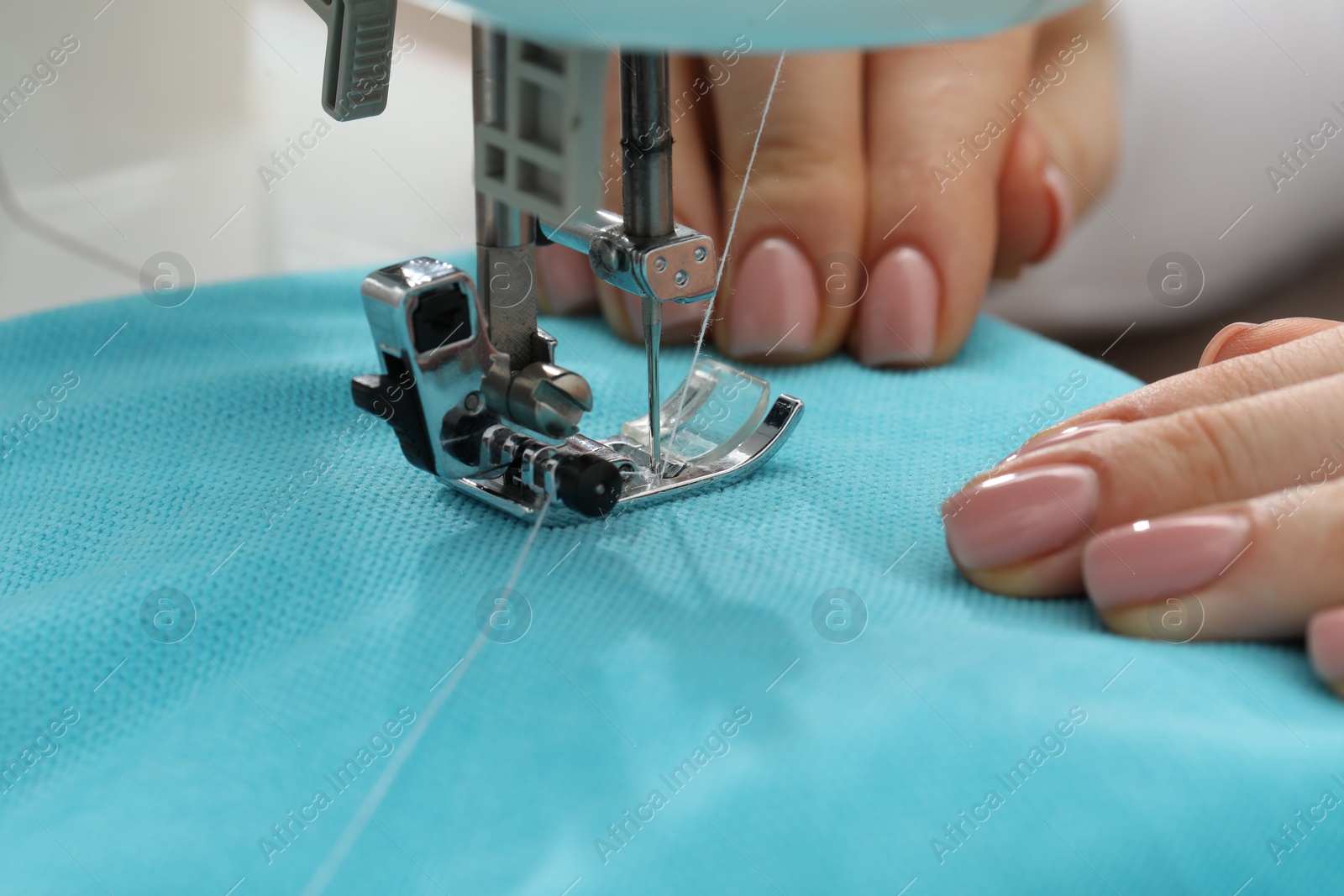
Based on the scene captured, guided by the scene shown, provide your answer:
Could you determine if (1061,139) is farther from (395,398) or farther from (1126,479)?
(395,398)

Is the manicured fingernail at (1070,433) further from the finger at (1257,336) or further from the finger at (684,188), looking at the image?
the finger at (684,188)

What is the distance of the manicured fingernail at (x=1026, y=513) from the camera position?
45cm

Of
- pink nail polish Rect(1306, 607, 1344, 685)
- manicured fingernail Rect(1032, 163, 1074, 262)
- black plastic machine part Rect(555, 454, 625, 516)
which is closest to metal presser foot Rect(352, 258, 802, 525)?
black plastic machine part Rect(555, 454, 625, 516)

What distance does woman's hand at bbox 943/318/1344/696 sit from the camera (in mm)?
429

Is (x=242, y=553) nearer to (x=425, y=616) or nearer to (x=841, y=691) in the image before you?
(x=425, y=616)

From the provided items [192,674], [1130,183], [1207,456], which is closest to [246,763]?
[192,674]

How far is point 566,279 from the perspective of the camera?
0.77 m

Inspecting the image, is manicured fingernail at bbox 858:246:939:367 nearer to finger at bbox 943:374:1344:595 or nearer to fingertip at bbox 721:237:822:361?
fingertip at bbox 721:237:822:361

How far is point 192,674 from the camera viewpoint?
441 millimetres

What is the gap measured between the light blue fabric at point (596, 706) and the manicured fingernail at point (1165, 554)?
2cm

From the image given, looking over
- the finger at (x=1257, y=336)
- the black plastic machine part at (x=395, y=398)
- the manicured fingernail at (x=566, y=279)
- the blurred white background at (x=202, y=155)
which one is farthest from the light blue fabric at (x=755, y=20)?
the blurred white background at (x=202, y=155)

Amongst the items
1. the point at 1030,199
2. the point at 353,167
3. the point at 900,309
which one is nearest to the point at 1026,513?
the point at 900,309

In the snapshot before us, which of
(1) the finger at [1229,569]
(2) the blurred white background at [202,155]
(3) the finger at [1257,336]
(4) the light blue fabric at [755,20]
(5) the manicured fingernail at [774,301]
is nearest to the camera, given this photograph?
(4) the light blue fabric at [755,20]

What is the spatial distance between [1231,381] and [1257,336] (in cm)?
9
